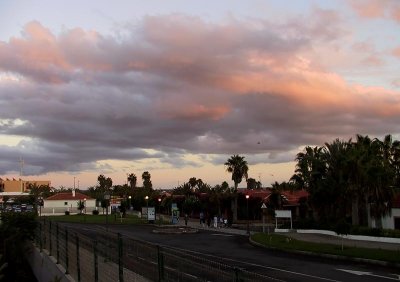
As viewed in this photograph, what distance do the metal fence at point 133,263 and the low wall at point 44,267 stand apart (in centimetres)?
27

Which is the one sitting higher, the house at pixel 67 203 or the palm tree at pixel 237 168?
the palm tree at pixel 237 168

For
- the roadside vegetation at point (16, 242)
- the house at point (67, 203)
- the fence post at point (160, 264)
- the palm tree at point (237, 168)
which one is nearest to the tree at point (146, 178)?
the house at point (67, 203)

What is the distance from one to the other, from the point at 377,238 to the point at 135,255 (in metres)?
29.2

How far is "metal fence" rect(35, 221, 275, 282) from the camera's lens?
578cm

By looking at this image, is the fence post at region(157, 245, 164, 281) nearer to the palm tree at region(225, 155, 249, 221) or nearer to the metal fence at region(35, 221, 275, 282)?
the metal fence at region(35, 221, 275, 282)

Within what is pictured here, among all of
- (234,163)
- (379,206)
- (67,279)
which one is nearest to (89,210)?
(234,163)

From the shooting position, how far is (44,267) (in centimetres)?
1727

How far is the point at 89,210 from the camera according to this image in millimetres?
104375

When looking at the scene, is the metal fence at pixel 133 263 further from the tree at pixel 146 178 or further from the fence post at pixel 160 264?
the tree at pixel 146 178

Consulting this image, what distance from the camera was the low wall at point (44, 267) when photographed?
13423 mm

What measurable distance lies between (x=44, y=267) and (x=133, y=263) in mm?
10493

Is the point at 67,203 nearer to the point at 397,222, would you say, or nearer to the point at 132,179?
the point at 132,179

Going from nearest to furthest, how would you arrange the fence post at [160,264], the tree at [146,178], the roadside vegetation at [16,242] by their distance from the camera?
the fence post at [160,264] → the roadside vegetation at [16,242] → the tree at [146,178]

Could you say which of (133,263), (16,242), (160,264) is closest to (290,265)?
(16,242)
